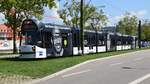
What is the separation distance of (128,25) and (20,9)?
74431 mm

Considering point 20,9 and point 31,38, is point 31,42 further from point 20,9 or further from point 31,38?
point 20,9

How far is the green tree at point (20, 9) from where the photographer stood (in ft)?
173

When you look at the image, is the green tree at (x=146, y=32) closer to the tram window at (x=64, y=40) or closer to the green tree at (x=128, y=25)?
the green tree at (x=128, y=25)

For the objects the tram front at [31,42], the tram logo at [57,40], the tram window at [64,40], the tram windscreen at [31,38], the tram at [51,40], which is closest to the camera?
the tram front at [31,42]

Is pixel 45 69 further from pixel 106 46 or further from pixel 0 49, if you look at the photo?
pixel 0 49

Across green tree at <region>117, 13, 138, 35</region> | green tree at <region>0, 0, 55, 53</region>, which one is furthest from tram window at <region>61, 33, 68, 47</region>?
green tree at <region>117, 13, 138, 35</region>

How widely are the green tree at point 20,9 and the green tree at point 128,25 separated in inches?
2722

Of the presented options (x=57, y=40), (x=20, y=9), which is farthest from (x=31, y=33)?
(x=20, y=9)

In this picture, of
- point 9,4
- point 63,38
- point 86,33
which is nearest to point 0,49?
point 9,4

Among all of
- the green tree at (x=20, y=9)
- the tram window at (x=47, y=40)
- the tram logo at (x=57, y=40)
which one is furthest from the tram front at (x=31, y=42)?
the green tree at (x=20, y=9)

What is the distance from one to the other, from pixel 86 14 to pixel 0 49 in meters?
19.5

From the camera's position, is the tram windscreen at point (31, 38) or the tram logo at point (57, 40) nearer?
the tram windscreen at point (31, 38)

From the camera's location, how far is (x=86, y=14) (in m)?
86.5

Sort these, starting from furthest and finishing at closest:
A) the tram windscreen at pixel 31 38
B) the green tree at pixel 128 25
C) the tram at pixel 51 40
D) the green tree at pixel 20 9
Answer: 1. the green tree at pixel 128 25
2. the green tree at pixel 20 9
3. the tram windscreen at pixel 31 38
4. the tram at pixel 51 40
